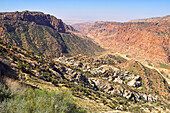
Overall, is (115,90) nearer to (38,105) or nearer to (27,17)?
(38,105)

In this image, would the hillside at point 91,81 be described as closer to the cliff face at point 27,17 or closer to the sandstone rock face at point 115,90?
the sandstone rock face at point 115,90

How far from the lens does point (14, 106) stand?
6.08 metres

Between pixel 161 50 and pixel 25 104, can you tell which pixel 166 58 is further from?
pixel 25 104

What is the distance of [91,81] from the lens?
126 ft

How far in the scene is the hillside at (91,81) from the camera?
20.3 metres

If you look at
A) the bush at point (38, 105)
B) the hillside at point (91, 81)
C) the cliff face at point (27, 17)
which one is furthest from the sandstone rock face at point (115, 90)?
the cliff face at point (27, 17)

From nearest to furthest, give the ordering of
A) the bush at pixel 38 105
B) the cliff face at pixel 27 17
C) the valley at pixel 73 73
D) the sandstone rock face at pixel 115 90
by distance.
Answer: the bush at pixel 38 105 → the valley at pixel 73 73 → the sandstone rock face at pixel 115 90 → the cliff face at pixel 27 17

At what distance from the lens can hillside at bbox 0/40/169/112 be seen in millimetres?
20328

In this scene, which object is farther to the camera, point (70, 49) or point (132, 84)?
point (70, 49)

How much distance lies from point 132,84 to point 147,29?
168m

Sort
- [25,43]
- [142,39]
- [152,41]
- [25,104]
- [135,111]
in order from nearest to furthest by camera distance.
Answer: [25,104] < [135,111] < [25,43] < [152,41] < [142,39]

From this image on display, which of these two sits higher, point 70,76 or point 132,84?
point 70,76

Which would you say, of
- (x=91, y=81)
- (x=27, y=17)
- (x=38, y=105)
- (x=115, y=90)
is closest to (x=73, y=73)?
(x=91, y=81)

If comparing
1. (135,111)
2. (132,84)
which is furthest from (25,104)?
(132,84)
